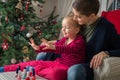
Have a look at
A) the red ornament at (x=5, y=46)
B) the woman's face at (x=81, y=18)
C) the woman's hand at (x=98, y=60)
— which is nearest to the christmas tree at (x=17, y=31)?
the red ornament at (x=5, y=46)

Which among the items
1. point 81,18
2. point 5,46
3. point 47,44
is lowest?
point 5,46

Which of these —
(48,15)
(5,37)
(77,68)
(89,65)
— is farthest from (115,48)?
(48,15)

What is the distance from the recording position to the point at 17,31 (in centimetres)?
328

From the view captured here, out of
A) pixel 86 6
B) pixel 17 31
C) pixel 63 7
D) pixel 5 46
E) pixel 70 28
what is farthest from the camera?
pixel 63 7

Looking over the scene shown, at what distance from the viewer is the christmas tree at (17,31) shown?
3.11 metres

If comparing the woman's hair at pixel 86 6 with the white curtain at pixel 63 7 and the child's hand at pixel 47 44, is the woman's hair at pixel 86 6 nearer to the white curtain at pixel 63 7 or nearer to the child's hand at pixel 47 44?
the child's hand at pixel 47 44

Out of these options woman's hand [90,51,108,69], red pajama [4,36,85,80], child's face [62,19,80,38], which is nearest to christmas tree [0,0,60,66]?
red pajama [4,36,85,80]

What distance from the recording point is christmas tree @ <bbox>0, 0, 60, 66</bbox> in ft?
10.2

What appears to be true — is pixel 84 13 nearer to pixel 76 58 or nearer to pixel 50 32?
pixel 76 58

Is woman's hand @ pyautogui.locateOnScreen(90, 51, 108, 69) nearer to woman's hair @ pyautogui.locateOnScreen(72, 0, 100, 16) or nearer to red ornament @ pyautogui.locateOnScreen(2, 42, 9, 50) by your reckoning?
woman's hair @ pyautogui.locateOnScreen(72, 0, 100, 16)

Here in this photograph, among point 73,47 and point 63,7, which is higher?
point 63,7

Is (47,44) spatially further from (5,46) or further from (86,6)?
(5,46)

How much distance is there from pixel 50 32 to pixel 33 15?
0.35 metres

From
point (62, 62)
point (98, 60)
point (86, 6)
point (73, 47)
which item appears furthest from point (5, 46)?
point (98, 60)
